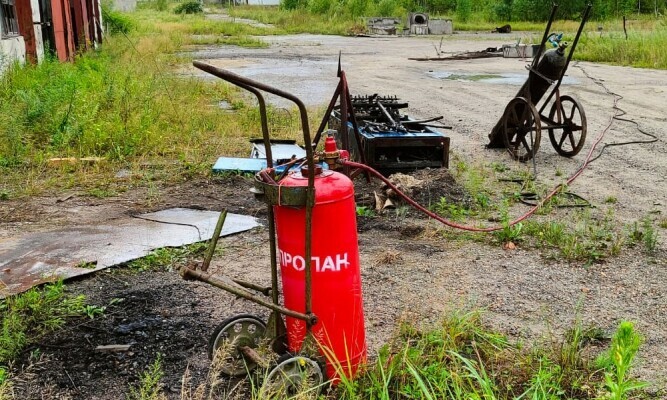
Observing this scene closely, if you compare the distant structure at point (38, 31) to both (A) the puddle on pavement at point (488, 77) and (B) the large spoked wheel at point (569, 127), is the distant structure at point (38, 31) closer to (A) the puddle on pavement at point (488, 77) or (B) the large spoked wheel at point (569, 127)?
(B) the large spoked wheel at point (569, 127)

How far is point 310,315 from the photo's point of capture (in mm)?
2752

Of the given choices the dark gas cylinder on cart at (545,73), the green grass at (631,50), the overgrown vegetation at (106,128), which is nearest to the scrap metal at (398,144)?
the dark gas cylinder on cart at (545,73)

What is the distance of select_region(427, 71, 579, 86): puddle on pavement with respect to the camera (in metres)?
13.9

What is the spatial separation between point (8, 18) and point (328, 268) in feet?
31.0

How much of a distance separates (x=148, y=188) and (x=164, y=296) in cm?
257

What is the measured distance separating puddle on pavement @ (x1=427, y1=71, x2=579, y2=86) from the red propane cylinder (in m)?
11.7

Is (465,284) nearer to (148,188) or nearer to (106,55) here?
(148,188)

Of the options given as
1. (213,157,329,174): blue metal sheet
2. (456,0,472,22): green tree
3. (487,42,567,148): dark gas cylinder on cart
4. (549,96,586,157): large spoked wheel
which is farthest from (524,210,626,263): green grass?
(456,0,472,22): green tree

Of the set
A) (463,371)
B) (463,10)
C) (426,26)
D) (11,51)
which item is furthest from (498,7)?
(463,371)

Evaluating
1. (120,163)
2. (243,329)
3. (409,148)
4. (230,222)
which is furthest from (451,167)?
(243,329)

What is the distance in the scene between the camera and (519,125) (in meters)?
7.37

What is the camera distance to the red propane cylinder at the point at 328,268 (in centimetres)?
274

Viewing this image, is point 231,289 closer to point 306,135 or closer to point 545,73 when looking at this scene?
point 306,135

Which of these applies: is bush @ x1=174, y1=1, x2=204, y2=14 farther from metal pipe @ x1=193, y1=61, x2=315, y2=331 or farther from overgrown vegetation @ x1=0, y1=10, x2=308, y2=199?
metal pipe @ x1=193, y1=61, x2=315, y2=331
